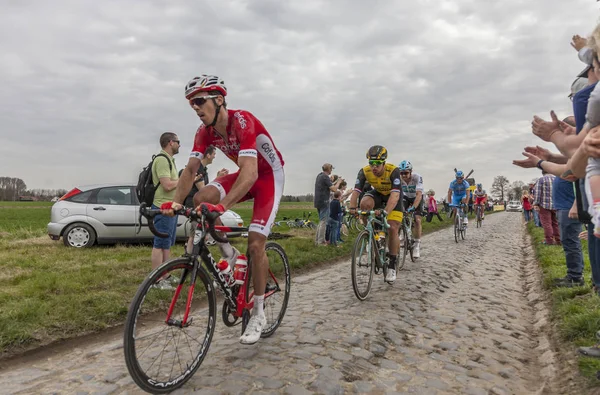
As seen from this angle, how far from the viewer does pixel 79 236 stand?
1085cm

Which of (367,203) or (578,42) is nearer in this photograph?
(578,42)

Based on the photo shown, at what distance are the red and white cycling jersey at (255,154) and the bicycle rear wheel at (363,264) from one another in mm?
2457

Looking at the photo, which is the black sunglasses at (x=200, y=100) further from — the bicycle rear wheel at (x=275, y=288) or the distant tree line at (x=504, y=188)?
the distant tree line at (x=504, y=188)

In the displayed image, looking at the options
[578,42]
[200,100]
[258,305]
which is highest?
[578,42]

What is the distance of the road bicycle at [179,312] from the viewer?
306 centimetres

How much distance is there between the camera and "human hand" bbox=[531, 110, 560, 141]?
3.38m

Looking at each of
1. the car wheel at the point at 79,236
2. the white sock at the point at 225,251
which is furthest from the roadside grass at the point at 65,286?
the white sock at the point at 225,251

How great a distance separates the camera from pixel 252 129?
3.99 metres

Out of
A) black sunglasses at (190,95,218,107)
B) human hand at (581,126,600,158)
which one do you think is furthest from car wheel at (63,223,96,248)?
human hand at (581,126,600,158)

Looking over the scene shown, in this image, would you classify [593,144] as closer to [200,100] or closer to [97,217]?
[200,100]

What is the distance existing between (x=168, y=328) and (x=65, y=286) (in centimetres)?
372

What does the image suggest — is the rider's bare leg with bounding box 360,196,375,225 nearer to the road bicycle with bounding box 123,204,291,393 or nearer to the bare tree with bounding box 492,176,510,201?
the road bicycle with bounding box 123,204,291,393

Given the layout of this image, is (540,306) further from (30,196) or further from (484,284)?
(30,196)

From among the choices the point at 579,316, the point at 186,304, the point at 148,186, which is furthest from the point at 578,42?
the point at 148,186
